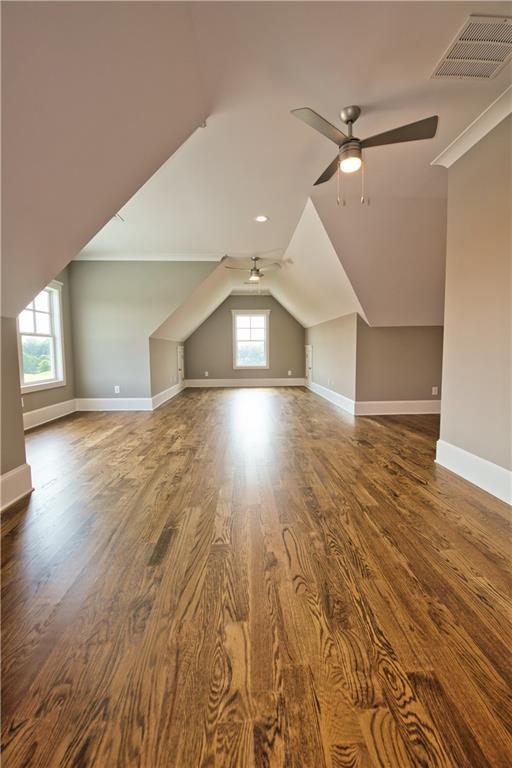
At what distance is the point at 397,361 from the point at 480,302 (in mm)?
3009

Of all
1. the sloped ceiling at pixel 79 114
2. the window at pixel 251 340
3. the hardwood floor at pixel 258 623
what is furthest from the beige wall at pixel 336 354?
the sloped ceiling at pixel 79 114

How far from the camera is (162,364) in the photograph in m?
6.98

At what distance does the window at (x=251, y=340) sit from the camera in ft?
31.4

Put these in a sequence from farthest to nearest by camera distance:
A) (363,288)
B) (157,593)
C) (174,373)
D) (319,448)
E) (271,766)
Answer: (174,373) → (363,288) → (319,448) → (157,593) → (271,766)

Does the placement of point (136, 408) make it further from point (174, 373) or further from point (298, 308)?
point (298, 308)

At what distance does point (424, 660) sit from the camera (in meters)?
1.14

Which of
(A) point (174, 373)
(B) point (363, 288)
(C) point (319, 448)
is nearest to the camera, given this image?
(C) point (319, 448)

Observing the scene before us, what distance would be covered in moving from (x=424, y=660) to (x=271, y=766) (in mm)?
601

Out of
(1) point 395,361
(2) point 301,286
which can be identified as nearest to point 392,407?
(1) point 395,361

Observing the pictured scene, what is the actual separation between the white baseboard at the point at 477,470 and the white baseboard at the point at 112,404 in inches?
186

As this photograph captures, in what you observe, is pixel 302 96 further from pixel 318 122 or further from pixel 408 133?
pixel 408 133

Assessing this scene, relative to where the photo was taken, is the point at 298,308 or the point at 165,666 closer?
the point at 165,666

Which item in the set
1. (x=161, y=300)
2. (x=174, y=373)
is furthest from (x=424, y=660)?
(x=174, y=373)

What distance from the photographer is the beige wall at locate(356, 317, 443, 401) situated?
5445 mm
